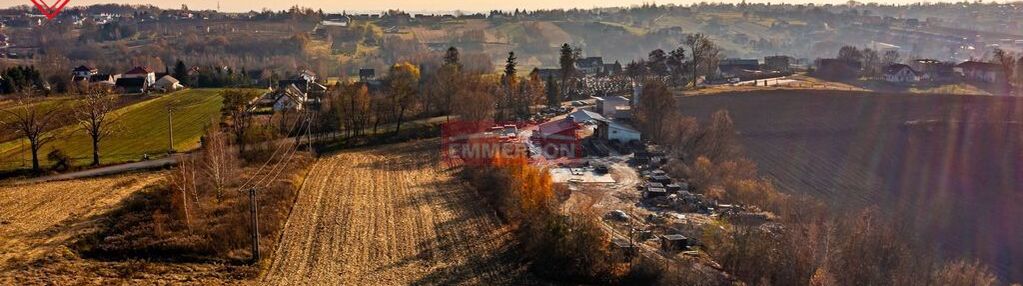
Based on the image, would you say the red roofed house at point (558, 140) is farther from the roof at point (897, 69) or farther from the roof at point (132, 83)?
the roof at point (897, 69)

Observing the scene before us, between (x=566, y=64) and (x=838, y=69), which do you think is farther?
(x=838, y=69)

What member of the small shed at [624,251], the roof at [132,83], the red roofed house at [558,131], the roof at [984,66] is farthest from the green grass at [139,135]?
the roof at [984,66]

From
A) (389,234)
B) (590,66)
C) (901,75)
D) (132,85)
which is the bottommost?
(389,234)

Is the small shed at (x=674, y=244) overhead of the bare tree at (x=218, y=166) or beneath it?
beneath

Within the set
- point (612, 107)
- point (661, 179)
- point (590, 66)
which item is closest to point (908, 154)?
point (661, 179)

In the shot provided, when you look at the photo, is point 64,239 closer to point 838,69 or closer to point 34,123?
point 34,123

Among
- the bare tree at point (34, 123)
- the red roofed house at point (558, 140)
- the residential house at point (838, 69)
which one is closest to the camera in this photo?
the bare tree at point (34, 123)
